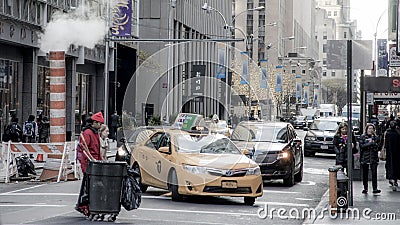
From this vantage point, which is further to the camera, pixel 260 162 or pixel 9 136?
pixel 9 136

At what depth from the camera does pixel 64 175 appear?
20297mm

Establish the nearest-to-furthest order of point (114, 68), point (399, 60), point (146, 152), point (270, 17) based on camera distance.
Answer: point (146, 152) → point (399, 60) → point (114, 68) → point (270, 17)

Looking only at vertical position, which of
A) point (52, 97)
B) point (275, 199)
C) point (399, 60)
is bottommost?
point (275, 199)

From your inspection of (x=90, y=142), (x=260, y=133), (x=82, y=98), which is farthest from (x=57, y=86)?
(x=82, y=98)

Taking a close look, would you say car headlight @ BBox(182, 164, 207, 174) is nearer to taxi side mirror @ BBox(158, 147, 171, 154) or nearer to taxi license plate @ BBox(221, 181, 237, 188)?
taxi license plate @ BBox(221, 181, 237, 188)

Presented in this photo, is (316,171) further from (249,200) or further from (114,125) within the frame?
(114,125)

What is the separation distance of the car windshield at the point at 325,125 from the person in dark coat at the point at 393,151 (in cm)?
1611

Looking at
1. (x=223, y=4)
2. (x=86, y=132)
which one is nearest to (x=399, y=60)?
(x=86, y=132)

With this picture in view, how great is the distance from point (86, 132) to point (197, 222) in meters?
2.66


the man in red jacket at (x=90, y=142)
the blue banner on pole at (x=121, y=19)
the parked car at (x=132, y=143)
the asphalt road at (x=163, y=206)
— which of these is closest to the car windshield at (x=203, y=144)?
the asphalt road at (x=163, y=206)

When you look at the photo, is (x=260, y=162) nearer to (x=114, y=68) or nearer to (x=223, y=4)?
(x=114, y=68)

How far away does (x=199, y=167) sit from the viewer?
14.4 metres

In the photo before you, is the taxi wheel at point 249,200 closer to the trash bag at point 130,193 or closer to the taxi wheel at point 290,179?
the trash bag at point 130,193

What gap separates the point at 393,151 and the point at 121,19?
23207 millimetres
